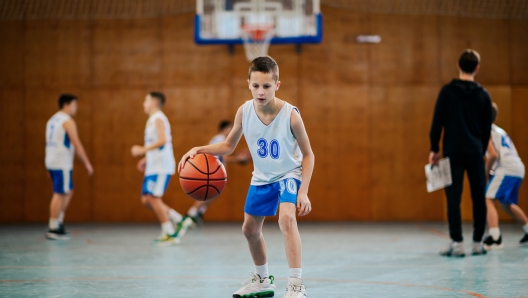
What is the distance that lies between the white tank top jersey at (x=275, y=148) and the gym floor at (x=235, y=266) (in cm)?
86

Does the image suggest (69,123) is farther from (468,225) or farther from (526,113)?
(526,113)

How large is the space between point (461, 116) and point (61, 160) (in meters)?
5.22

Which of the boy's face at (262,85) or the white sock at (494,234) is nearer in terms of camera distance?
the boy's face at (262,85)

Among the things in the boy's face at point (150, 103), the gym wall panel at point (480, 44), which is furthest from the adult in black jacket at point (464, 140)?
the gym wall panel at point (480, 44)

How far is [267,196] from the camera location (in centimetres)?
393

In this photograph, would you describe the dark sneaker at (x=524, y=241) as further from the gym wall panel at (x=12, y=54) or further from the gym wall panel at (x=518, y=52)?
the gym wall panel at (x=12, y=54)

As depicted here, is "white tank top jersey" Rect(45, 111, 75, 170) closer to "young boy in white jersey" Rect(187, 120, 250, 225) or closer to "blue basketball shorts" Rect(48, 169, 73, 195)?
"blue basketball shorts" Rect(48, 169, 73, 195)

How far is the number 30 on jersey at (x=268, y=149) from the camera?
3.92m

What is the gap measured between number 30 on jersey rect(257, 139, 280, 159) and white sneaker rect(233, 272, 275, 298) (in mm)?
865

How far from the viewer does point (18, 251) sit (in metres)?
6.67

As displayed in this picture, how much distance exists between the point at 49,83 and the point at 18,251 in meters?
5.25

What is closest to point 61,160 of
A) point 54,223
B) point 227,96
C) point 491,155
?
point 54,223

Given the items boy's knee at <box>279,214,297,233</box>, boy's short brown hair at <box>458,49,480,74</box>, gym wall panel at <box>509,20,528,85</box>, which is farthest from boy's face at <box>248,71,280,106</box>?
gym wall panel at <box>509,20,528,85</box>

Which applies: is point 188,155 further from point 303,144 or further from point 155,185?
point 155,185
